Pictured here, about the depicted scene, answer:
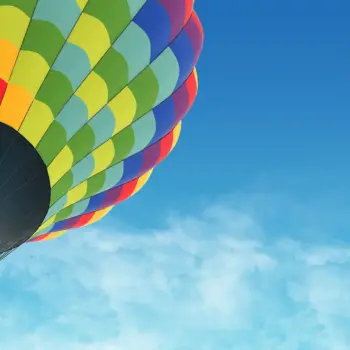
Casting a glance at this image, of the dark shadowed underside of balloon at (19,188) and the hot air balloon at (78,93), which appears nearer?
the hot air balloon at (78,93)

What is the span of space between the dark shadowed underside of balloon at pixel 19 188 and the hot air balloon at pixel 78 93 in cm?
1

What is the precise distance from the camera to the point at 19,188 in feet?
23.0

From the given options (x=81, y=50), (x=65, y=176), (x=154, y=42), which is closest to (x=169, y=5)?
(x=154, y=42)

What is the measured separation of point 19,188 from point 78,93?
1213 millimetres

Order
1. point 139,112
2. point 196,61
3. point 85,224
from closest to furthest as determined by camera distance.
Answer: point 139,112
point 196,61
point 85,224

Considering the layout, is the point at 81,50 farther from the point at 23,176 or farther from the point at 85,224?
the point at 85,224

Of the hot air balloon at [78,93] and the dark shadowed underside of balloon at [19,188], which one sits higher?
the hot air balloon at [78,93]

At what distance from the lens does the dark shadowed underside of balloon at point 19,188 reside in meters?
6.78

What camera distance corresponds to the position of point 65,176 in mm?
7652

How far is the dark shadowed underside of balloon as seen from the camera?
267 inches

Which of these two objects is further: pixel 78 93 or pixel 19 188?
pixel 78 93

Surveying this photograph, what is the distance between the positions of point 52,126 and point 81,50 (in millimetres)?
879

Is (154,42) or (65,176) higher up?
(154,42)

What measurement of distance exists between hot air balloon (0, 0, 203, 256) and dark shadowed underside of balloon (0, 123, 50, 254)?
1cm
